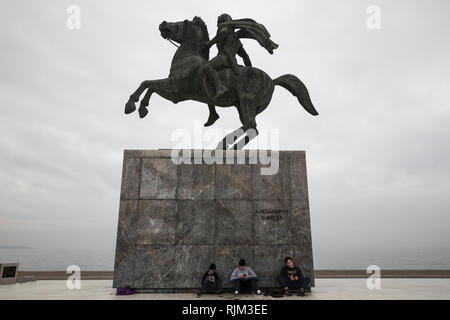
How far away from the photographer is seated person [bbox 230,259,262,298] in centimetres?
609

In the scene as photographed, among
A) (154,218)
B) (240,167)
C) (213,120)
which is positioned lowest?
(154,218)

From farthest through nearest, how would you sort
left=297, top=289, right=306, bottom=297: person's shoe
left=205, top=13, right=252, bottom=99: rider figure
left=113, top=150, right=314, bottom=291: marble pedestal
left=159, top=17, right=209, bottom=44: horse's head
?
1. left=159, top=17, right=209, bottom=44: horse's head
2. left=205, top=13, right=252, bottom=99: rider figure
3. left=113, top=150, right=314, bottom=291: marble pedestal
4. left=297, top=289, right=306, bottom=297: person's shoe

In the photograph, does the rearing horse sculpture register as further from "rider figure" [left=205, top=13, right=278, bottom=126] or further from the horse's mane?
"rider figure" [left=205, top=13, right=278, bottom=126]

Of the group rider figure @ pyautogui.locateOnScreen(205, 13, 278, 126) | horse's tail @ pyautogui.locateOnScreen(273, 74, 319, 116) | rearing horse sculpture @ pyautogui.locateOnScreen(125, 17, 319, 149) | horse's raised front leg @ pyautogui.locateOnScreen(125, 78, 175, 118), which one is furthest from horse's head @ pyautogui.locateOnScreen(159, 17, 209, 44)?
horse's tail @ pyautogui.locateOnScreen(273, 74, 319, 116)

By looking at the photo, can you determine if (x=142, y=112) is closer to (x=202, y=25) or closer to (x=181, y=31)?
(x=181, y=31)

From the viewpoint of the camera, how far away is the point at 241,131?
7.84 m

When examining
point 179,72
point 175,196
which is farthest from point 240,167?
point 179,72

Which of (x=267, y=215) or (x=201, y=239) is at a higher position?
(x=267, y=215)

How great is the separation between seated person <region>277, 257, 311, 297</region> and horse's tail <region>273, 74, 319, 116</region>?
13.9 ft

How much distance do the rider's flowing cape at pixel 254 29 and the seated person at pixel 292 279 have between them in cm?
537

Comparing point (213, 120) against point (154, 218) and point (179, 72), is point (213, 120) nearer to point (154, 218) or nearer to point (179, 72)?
point (179, 72)

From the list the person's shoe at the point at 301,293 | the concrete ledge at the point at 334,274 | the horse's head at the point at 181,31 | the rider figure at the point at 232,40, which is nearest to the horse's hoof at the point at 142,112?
the rider figure at the point at 232,40

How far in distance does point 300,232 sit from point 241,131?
2972 mm
